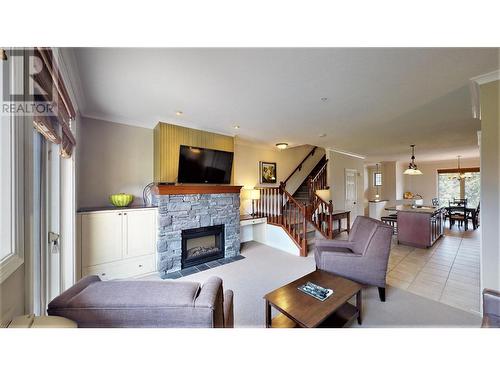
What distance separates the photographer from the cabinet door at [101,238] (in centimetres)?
244

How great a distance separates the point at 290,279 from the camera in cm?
275

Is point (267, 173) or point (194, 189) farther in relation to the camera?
point (267, 173)

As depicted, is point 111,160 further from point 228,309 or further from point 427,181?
point 427,181

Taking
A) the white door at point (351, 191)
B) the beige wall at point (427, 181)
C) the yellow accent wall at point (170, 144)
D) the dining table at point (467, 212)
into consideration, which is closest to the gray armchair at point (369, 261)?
the yellow accent wall at point (170, 144)

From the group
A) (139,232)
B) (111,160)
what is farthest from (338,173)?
(111,160)

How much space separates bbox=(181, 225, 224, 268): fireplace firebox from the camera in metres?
3.22

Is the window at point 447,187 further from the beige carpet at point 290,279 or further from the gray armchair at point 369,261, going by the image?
the gray armchair at point 369,261

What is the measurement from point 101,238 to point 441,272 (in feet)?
16.5

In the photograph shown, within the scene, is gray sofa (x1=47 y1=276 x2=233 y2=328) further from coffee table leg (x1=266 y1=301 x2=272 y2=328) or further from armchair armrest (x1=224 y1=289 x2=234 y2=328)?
coffee table leg (x1=266 y1=301 x2=272 y2=328)

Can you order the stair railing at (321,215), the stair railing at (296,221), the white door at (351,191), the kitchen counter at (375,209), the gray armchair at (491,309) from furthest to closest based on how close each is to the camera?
the kitchen counter at (375,209)
the white door at (351,191)
the stair railing at (321,215)
the stair railing at (296,221)
the gray armchair at (491,309)

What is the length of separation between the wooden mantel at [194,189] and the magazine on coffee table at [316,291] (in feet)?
7.23

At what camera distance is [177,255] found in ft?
10.1

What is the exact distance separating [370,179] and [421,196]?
2068 mm

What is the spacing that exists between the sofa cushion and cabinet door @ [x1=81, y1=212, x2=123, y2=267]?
6.78 feet
